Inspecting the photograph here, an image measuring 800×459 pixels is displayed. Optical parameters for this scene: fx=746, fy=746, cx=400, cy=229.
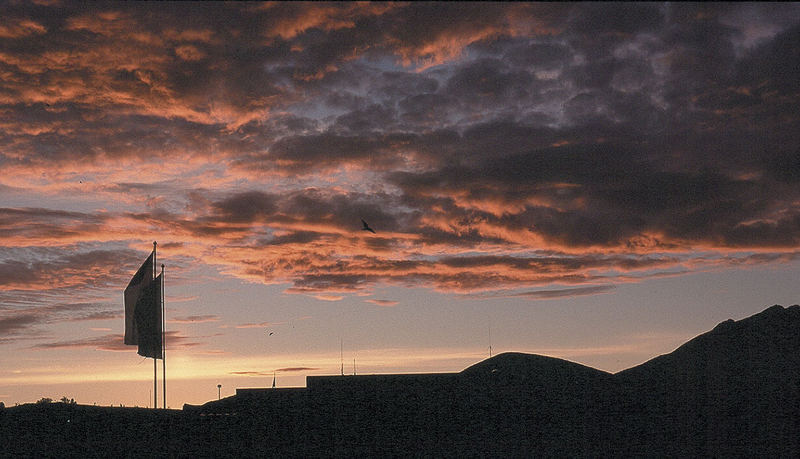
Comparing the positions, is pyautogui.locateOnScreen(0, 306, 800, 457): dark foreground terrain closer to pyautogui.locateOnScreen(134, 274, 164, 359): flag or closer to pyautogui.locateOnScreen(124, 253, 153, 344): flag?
pyautogui.locateOnScreen(134, 274, 164, 359): flag

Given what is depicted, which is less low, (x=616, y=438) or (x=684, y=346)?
(x=684, y=346)

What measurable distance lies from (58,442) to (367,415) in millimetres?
22441

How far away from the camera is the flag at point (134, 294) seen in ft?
160

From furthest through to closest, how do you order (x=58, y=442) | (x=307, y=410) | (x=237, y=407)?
1. (x=237, y=407)
2. (x=307, y=410)
3. (x=58, y=442)

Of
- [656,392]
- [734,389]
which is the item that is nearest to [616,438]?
[656,392]

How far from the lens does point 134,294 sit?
49125 mm

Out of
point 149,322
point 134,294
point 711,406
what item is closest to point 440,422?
point 149,322

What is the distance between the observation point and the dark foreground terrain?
53188mm

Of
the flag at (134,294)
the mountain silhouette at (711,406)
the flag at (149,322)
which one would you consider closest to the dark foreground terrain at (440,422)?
the mountain silhouette at (711,406)

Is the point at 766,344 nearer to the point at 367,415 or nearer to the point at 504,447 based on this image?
the point at 504,447

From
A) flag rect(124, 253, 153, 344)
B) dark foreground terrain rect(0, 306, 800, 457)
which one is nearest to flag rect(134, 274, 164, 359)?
flag rect(124, 253, 153, 344)

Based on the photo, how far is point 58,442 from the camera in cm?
5366

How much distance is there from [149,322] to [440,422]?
23.8 m

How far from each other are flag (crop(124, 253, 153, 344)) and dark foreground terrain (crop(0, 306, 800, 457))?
23.8 ft
